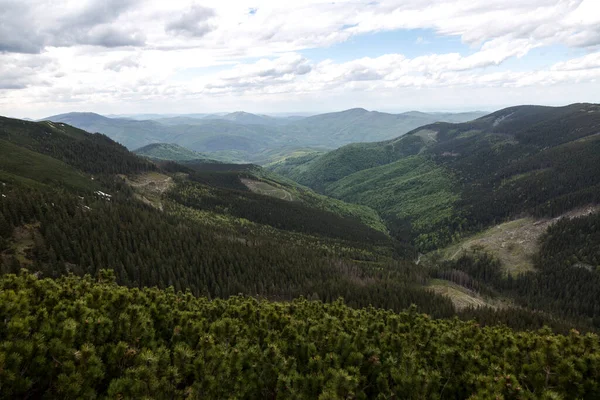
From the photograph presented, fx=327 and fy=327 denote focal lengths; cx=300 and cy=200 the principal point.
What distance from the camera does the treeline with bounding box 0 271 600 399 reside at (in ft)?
43.9

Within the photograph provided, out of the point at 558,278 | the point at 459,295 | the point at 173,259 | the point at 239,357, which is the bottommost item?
the point at 558,278

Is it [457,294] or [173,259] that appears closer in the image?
[173,259]

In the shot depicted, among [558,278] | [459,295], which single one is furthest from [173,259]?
[558,278]

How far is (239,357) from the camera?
17625mm

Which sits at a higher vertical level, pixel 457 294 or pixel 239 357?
pixel 239 357

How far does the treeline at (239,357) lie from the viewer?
13.4m

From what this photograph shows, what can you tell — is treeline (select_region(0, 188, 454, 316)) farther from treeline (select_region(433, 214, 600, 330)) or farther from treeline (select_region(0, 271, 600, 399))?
treeline (select_region(0, 271, 600, 399))

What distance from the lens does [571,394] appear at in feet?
58.4

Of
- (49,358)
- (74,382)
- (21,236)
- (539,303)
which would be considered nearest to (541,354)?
(74,382)

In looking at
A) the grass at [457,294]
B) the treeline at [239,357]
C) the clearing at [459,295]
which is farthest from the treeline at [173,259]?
the treeline at [239,357]

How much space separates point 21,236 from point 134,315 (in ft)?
337

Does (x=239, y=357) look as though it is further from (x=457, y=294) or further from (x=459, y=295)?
(x=457, y=294)

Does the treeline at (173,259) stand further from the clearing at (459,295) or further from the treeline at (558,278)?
the treeline at (558,278)

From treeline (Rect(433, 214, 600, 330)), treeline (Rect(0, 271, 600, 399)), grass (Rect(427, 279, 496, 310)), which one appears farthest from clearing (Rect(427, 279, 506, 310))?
treeline (Rect(0, 271, 600, 399))
